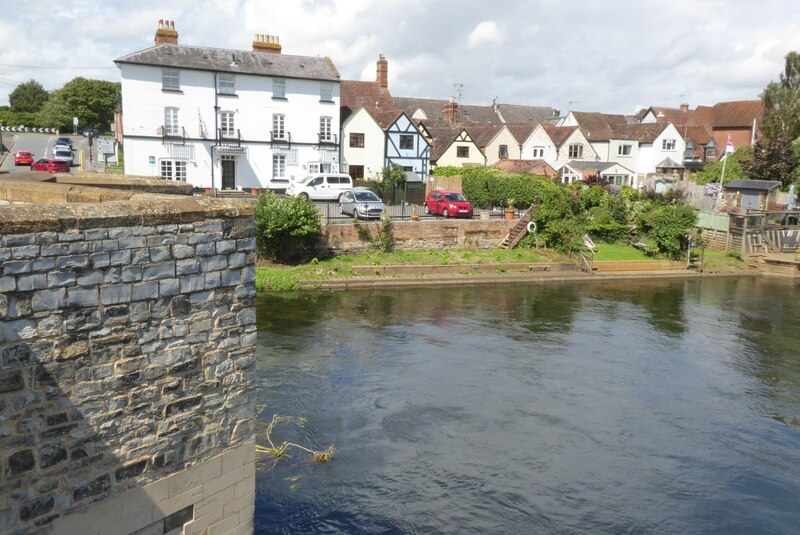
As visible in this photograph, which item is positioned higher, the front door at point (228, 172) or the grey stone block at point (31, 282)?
the front door at point (228, 172)

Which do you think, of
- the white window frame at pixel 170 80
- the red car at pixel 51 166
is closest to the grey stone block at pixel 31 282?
the white window frame at pixel 170 80

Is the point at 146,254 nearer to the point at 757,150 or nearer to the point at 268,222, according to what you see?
the point at 268,222

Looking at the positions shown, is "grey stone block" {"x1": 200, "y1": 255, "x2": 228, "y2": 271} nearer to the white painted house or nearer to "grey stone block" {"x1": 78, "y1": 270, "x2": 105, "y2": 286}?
"grey stone block" {"x1": 78, "y1": 270, "x2": 105, "y2": 286}

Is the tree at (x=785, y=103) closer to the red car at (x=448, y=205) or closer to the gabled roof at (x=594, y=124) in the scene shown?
the gabled roof at (x=594, y=124)

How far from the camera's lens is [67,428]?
6.86m

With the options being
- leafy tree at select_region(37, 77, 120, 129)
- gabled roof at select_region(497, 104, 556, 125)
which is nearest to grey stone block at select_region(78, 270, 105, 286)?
gabled roof at select_region(497, 104, 556, 125)

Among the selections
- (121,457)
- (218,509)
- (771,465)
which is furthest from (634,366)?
(121,457)

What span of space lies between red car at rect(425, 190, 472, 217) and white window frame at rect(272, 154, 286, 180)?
37.7 ft

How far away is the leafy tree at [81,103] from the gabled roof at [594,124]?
2396 inches

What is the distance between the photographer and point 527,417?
53.5 ft

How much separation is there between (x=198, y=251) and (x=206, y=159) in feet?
121

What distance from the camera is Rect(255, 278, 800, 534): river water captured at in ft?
40.7

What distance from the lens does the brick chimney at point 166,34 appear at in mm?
43531

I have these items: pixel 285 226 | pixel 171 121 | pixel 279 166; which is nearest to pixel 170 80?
pixel 171 121
